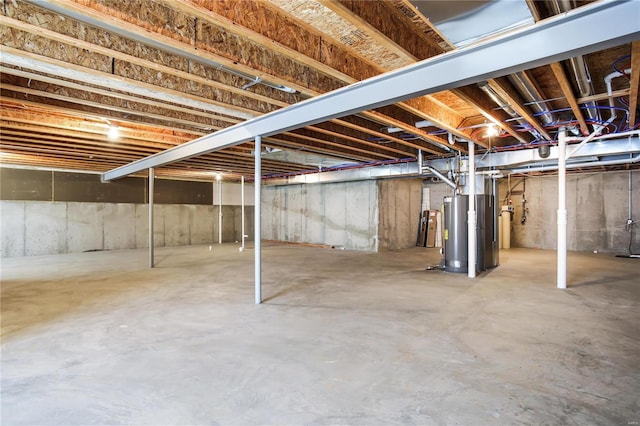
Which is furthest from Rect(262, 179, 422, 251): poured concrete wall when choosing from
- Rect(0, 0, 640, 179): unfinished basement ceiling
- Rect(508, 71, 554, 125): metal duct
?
Rect(508, 71, 554, 125): metal duct

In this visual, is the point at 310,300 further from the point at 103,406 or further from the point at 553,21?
the point at 553,21

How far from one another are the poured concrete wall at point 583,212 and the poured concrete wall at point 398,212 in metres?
2.54

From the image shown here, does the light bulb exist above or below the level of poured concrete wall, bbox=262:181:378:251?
above

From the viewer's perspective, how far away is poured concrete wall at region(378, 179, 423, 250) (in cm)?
849

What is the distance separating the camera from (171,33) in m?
2.09

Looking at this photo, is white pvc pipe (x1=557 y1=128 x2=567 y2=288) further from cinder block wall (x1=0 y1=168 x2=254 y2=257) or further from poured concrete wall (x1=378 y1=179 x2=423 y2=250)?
cinder block wall (x1=0 y1=168 x2=254 y2=257)

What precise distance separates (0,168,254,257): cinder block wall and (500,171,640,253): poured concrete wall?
8813 millimetres

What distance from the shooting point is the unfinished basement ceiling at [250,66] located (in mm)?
1984

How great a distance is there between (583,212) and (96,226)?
12.1 m

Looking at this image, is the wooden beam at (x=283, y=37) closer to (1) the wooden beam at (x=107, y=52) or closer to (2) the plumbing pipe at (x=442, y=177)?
(1) the wooden beam at (x=107, y=52)

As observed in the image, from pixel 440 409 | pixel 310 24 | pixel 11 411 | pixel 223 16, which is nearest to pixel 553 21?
pixel 310 24

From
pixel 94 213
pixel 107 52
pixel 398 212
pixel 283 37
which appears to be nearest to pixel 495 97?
pixel 283 37

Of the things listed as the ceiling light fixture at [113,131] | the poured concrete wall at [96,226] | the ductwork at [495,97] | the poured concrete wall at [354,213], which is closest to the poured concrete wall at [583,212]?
the poured concrete wall at [354,213]

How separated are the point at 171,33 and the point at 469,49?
5.82 feet
